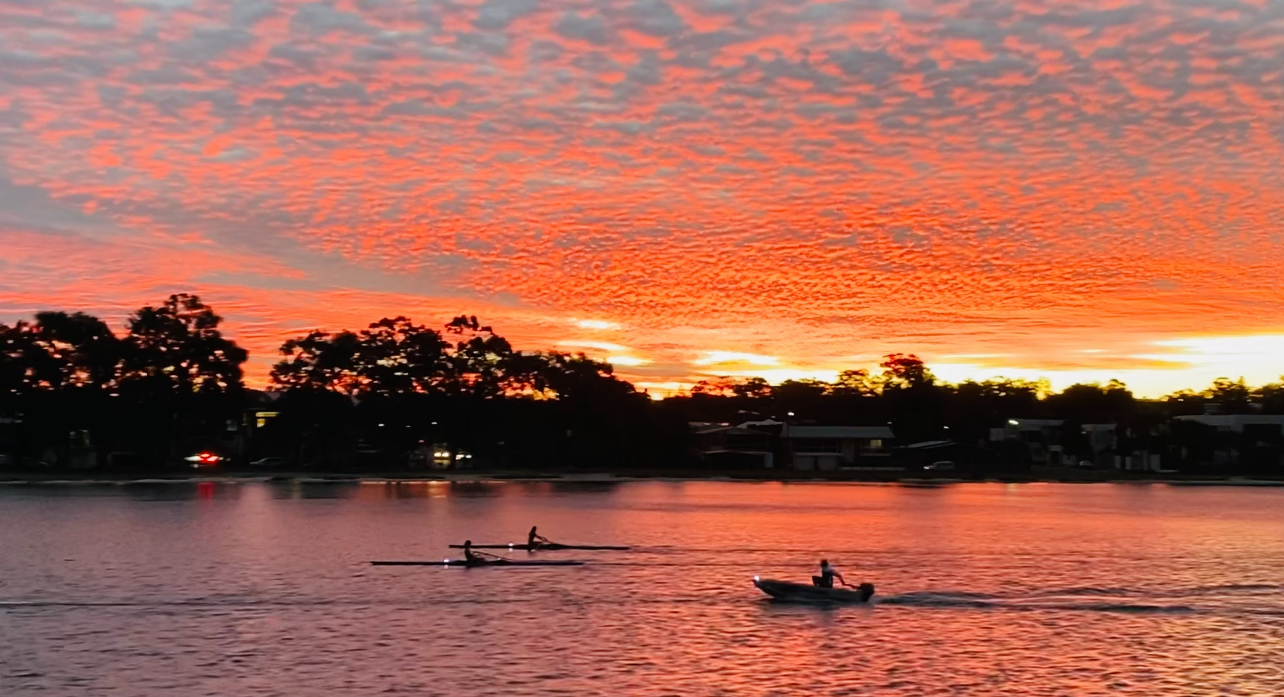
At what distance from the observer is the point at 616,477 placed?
404ft

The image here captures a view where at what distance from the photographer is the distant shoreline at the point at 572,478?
370 feet

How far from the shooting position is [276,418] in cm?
12962

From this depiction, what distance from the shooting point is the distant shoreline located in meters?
113

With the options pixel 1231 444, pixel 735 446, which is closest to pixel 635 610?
pixel 735 446

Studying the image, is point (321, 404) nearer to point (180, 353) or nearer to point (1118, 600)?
point (180, 353)

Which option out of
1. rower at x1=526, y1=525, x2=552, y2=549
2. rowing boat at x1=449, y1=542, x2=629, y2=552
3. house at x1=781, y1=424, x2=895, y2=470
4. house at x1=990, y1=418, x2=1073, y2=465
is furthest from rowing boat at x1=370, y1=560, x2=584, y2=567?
house at x1=990, y1=418, x2=1073, y2=465

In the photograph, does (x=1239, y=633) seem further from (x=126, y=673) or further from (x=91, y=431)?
(x=91, y=431)

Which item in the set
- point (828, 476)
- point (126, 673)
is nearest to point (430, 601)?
point (126, 673)

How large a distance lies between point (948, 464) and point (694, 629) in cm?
11361


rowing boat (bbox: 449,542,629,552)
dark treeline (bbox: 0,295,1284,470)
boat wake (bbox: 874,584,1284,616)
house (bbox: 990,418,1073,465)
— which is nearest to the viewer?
boat wake (bbox: 874,584,1284,616)

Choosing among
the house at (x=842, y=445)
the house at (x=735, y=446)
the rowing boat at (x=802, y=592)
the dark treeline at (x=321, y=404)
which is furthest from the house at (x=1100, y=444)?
the rowing boat at (x=802, y=592)

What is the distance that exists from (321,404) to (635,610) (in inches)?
3540

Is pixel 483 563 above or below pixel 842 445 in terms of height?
below

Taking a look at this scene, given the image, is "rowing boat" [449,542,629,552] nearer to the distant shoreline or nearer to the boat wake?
the boat wake
